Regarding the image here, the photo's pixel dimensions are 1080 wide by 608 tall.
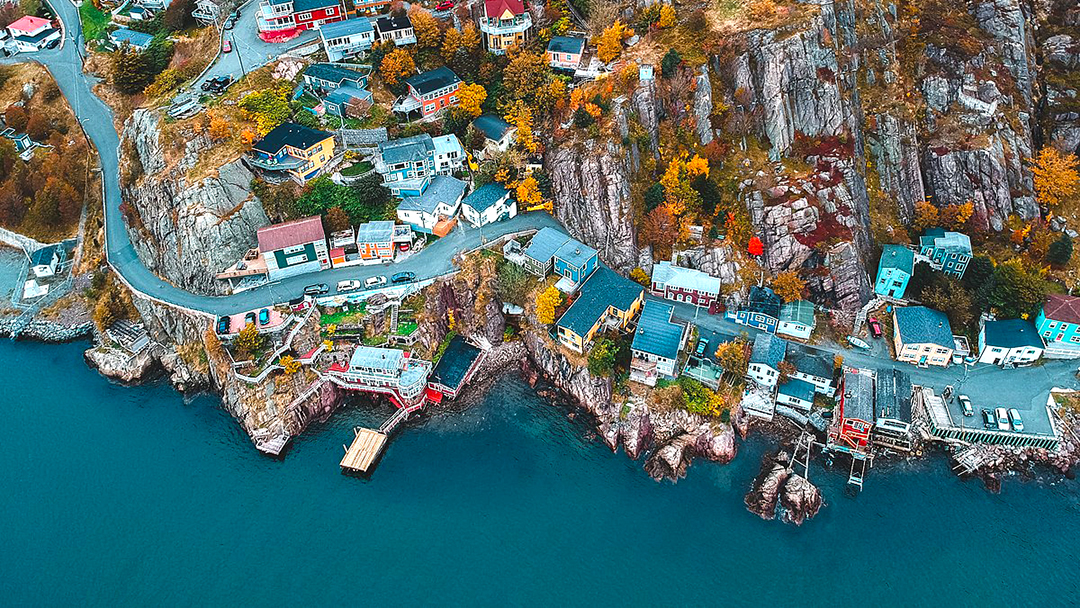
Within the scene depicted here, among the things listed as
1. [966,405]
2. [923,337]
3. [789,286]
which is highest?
[789,286]

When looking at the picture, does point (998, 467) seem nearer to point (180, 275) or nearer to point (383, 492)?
point (383, 492)

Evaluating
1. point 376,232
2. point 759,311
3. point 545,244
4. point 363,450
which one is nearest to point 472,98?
point 376,232

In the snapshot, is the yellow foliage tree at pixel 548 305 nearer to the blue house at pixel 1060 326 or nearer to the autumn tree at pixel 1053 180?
the blue house at pixel 1060 326

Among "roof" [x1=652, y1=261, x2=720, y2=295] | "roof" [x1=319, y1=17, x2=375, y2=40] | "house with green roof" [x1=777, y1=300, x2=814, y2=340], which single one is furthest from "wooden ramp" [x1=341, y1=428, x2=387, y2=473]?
"roof" [x1=319, y1=17, x2=375, y2=40]

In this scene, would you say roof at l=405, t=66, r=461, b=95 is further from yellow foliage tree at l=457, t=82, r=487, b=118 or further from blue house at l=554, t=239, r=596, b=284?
blue house at l=554, t=239, r=596, b=284

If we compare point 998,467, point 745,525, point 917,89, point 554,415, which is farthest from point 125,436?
point 917,89

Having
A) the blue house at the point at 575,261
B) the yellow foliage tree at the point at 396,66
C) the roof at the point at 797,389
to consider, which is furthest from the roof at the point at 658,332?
the yellow foliage tree at the point at 396,66

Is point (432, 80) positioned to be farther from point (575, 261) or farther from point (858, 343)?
point (858, 343)
